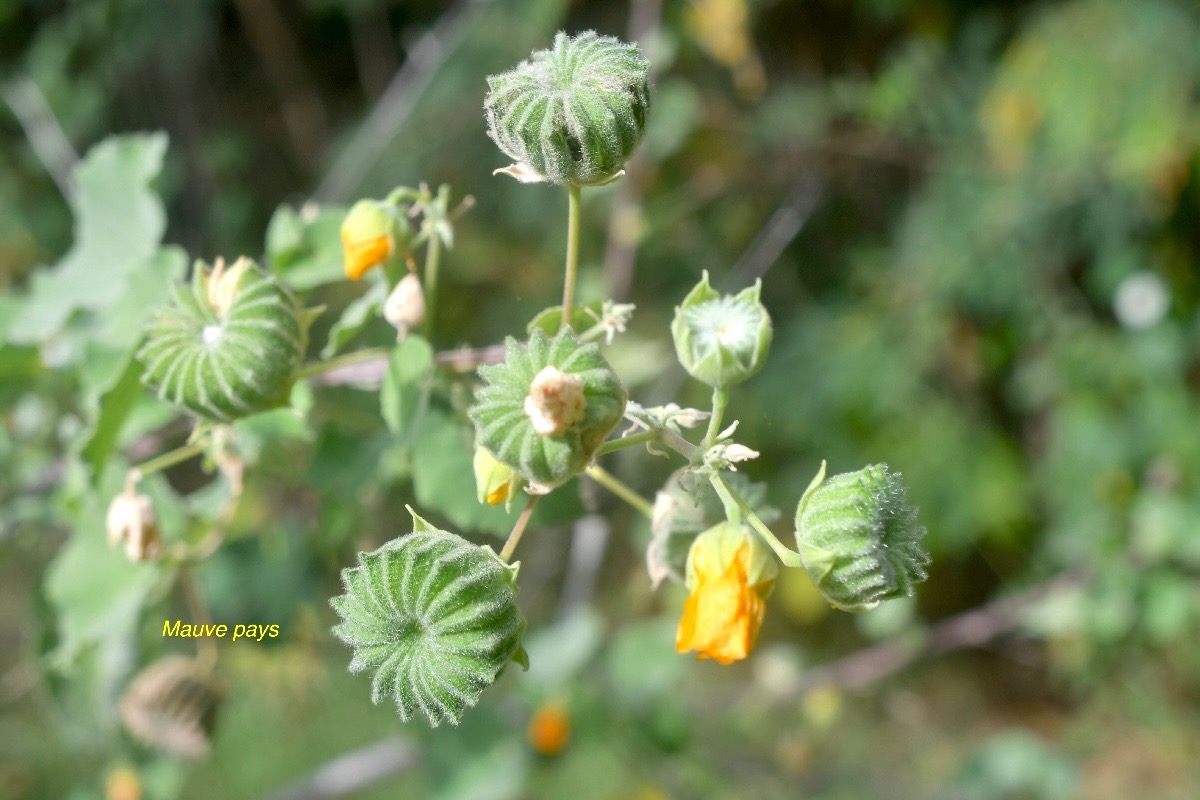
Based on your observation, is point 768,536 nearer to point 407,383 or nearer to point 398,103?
point 407,383

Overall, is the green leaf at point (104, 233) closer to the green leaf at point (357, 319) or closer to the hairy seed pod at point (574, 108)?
the green leaf at point (357, 319)

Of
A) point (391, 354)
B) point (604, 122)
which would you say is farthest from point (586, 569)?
point (604, 122)

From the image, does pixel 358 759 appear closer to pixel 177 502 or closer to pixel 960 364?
pixel 177 502

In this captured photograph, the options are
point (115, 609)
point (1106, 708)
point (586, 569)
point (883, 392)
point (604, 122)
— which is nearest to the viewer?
point (604, 122)

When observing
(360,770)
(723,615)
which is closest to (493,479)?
(723,615)

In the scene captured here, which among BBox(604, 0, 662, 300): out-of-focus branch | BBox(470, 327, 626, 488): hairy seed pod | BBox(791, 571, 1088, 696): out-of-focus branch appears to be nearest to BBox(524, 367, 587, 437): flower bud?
BBox(470, 327, 626, 488): hairy seed pod

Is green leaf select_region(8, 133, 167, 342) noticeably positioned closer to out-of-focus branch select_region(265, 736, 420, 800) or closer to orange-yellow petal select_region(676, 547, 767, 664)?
orange-yellow petal select_region(676, 547, 767, 664)

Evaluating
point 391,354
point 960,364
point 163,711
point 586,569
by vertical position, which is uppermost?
point 391,354
